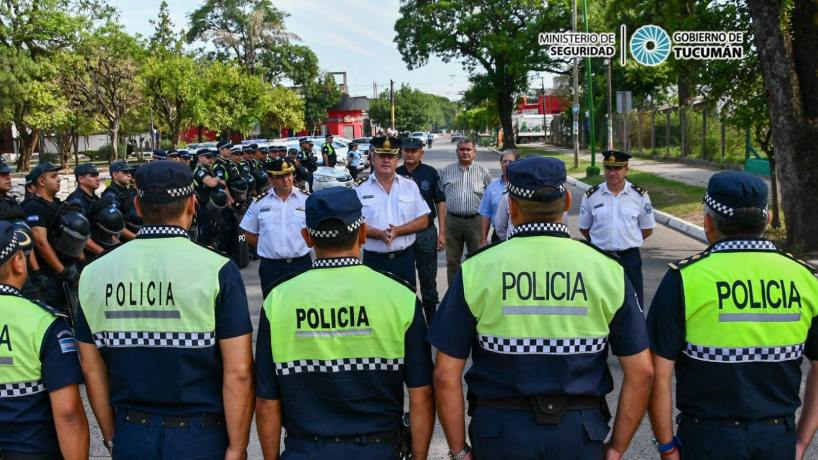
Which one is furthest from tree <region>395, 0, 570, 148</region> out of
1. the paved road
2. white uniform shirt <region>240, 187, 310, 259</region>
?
white uniform shirt <region>240, 187, 310, 259</region>

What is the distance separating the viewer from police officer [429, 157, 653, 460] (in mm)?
2750

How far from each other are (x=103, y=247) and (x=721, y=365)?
21.0ft

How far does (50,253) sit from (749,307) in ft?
19.2

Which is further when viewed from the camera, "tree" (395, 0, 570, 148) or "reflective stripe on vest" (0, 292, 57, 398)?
"tree" (395, 0, 570, 148)

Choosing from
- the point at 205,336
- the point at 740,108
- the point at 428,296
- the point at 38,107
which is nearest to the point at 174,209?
the point at 205,336

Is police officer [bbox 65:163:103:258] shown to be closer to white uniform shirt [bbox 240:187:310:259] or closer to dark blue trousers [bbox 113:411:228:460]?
white uniform shirt [bbox 240:187:310:259]

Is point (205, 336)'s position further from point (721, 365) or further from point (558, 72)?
point (558, 72)

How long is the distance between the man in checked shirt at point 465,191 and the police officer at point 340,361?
17.1 ft

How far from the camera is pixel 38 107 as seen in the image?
37719mm

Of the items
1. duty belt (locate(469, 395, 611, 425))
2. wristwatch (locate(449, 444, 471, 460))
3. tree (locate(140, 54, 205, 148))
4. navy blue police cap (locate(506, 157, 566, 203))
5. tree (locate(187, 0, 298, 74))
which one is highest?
tree (locate(187, 0, 298, 74))

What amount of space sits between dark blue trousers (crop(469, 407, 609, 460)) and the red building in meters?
94.5

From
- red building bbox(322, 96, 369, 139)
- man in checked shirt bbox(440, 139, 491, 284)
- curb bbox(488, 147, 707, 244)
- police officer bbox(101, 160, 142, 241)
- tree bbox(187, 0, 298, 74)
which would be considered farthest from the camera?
red building bbox(322, 96, 369, 139)

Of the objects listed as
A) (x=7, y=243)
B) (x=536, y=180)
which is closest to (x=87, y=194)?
(x=7, y=243)

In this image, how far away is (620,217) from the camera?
22.2 feet
